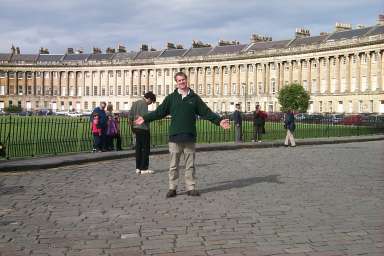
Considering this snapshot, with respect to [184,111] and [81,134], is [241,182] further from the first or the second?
[81,134]

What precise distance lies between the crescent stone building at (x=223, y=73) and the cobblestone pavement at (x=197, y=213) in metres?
68.9

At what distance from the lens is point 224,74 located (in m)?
109

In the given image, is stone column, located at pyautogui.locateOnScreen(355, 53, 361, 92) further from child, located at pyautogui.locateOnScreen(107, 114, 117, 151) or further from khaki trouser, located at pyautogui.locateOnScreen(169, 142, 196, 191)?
khaki trouser, located at pyautogui.locateOnScreen(169, 142, 196, 191)

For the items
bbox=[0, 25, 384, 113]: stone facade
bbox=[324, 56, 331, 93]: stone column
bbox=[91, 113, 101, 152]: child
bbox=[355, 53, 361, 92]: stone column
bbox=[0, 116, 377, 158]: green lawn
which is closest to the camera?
bbox=[91, 113, 101, 152]: child

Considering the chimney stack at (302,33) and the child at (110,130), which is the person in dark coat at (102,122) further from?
the chimney stack at (302,33)

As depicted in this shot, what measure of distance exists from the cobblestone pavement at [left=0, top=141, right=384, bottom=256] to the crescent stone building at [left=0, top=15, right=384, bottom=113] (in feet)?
226

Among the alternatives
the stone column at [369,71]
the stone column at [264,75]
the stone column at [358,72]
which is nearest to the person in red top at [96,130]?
the stone column at [369,71]

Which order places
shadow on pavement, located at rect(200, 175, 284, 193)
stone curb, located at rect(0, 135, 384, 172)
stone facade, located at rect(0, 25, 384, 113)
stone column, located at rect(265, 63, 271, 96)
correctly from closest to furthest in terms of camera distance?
shadow on pavement, located at rect(200, 175, 284, 193) → stone curb, located at rect(0, 135, 384, 172) → stone facade, located at rect(0, 25, 384, 113) → stone column, located at rect(265, 63, 271, 96)

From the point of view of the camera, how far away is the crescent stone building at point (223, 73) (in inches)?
3206

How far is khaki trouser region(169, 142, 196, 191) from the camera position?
400 inches

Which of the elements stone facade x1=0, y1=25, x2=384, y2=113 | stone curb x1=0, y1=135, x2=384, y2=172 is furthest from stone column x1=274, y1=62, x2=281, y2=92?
stone curb x1=0, y1=135, x2=384, y2=172

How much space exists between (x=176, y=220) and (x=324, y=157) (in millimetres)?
12154

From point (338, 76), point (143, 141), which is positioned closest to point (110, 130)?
point (143, 141)

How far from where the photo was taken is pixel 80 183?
11.9 meters
